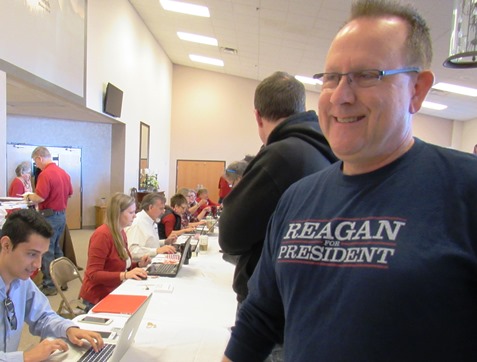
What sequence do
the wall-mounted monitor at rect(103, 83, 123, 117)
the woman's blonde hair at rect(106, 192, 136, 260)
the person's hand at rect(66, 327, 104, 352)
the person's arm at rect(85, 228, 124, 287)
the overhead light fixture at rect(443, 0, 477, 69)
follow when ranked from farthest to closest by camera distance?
the wall-mounted monitor at rect(103, 83, 123, 117)
the woman's blonde hair at rect(106, 192, 136, 260)
the person's arm at rect(85, 228, 124, 287)
the overhead light fixture at rect(443, 0, 477, 69)
the person's hand at rect(66, 327, 104, 352)

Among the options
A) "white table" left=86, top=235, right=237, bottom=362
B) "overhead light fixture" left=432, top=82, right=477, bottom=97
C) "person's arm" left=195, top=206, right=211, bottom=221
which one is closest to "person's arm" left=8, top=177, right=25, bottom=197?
"person's arm" left=195, top=206, right=211, bottom=221

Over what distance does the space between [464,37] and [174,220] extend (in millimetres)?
3344

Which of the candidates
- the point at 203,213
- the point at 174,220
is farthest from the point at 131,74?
the point at 174,220

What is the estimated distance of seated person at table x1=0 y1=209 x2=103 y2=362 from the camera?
1.47 metres

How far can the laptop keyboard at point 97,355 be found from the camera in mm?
1308

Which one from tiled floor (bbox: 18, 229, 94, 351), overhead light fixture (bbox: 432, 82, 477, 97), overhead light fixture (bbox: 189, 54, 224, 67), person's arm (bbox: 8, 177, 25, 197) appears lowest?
tiled floor (bbox: 18, 229, 94, 351)

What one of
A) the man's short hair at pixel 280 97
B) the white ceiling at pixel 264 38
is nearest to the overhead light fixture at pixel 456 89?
the white ceiling at pixel 264 38

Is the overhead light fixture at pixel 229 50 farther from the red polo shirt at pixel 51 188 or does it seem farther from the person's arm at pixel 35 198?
the person's arm at pixel 35 198

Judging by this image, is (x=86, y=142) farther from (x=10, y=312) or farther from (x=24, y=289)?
(x=10, y=312)

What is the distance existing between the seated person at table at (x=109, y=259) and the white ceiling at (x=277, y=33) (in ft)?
11.2

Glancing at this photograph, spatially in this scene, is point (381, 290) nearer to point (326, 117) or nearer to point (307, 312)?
point (307, 312)

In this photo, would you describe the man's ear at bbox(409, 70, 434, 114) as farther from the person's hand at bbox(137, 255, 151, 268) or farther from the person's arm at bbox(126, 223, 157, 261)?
the person's arm at bbox(126, 223, 157, 261)

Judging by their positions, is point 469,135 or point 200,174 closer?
point 469,135

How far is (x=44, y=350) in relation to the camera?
1285 mm
